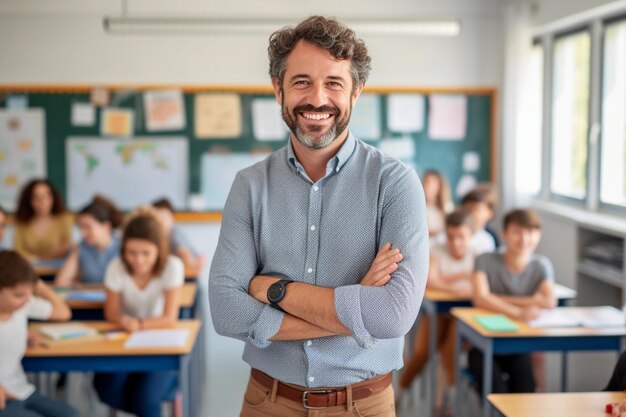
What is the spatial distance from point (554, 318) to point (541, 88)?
3.52m

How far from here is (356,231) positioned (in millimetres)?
1886

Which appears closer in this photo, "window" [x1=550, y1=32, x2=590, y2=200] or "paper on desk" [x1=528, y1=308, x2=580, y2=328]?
"paper on desk" [x1=528, y1=308, x2=580, y2=328]

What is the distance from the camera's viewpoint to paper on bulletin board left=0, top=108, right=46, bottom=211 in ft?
22.7

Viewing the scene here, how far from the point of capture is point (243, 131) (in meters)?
7.07

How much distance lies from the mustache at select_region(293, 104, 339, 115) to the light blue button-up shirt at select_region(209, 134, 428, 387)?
14 centimetres

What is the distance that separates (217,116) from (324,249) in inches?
209

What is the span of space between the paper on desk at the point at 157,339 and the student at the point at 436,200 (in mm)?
2983

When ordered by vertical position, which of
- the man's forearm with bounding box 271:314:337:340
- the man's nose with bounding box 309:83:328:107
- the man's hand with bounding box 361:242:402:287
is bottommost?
the man's forearm with bounding box 271:314:337:340

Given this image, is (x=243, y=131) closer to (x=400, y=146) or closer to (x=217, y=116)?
(x=217, y=116)

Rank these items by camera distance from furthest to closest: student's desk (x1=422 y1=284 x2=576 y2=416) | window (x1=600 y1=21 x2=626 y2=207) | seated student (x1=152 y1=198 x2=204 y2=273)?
window (x1=600 y1=21 x2=626 y2=207)
seated student (x1=152 y1=198 x2=204 y2=273)
student's desk (x1=422 y1=284 x2=576 y2=416)

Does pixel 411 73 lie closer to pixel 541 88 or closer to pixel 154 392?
pixel 541 88

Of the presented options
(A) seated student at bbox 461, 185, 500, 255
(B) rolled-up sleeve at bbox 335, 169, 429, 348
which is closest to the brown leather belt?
(B) rolled-up sleeve at bbox 335, 169, 429, 348

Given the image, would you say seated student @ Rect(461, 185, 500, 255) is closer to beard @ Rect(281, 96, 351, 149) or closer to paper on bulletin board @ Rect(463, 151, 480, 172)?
paper on bulletin board @ Rect(463, 151, 480, 172)

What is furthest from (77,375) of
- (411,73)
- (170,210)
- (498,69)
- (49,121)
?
(498,69)
